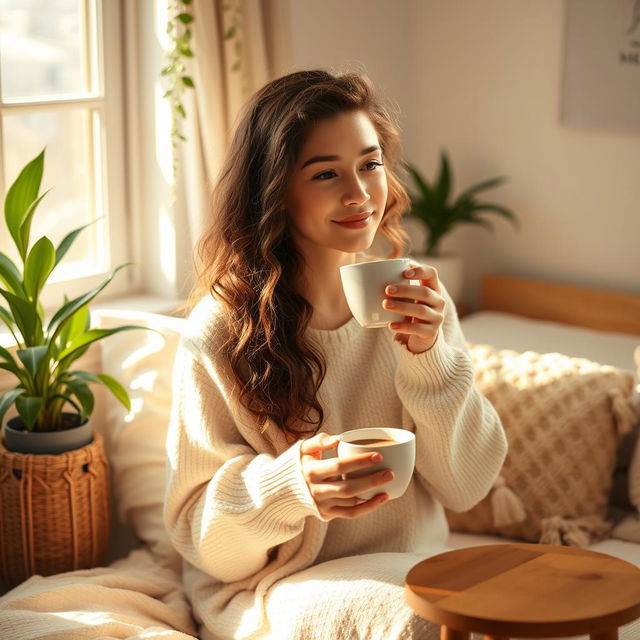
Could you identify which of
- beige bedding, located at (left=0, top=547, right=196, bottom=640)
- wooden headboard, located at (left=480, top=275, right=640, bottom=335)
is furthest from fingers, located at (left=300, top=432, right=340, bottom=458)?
wooden headboard, located at (left=480, top=275, right=640, bottom=335)

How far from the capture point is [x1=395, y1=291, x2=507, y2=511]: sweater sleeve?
1.70 metres

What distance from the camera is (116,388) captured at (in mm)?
1984

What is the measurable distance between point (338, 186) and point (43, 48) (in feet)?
3.51

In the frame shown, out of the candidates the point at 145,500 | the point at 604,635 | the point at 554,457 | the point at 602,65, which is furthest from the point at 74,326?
the point at 602,65

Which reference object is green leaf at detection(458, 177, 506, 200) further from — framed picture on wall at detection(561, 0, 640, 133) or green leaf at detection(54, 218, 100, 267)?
green leaf at detection(54, 218, 100, 267)

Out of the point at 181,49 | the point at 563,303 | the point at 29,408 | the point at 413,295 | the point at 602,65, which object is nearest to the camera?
the point at 413,295

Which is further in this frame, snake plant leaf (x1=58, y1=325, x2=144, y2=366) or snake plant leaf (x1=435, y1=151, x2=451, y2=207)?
snake plant leaf (x1=435, y1=151, x2=451, y2=207)

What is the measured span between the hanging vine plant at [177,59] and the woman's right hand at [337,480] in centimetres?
116

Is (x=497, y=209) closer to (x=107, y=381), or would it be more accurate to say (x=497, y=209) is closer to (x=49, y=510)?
(x=107, y=381)

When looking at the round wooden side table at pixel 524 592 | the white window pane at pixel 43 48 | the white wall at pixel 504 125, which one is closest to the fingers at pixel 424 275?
the round wooden side table at pixel 524 592

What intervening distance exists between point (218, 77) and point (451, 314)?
0.92 m

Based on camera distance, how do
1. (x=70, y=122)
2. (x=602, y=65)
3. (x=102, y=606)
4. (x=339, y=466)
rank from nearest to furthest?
1. (x=339, y=466)
2. (x=102, y=606)
3. (x=70, y=122)
4. (x=602, y=65)

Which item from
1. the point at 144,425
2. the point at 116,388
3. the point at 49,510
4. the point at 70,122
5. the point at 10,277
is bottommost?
the point at 49,510

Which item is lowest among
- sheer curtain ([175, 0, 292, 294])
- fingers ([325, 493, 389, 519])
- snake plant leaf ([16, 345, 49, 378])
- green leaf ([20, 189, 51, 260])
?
fingers ([325, 493, 389, 519])
